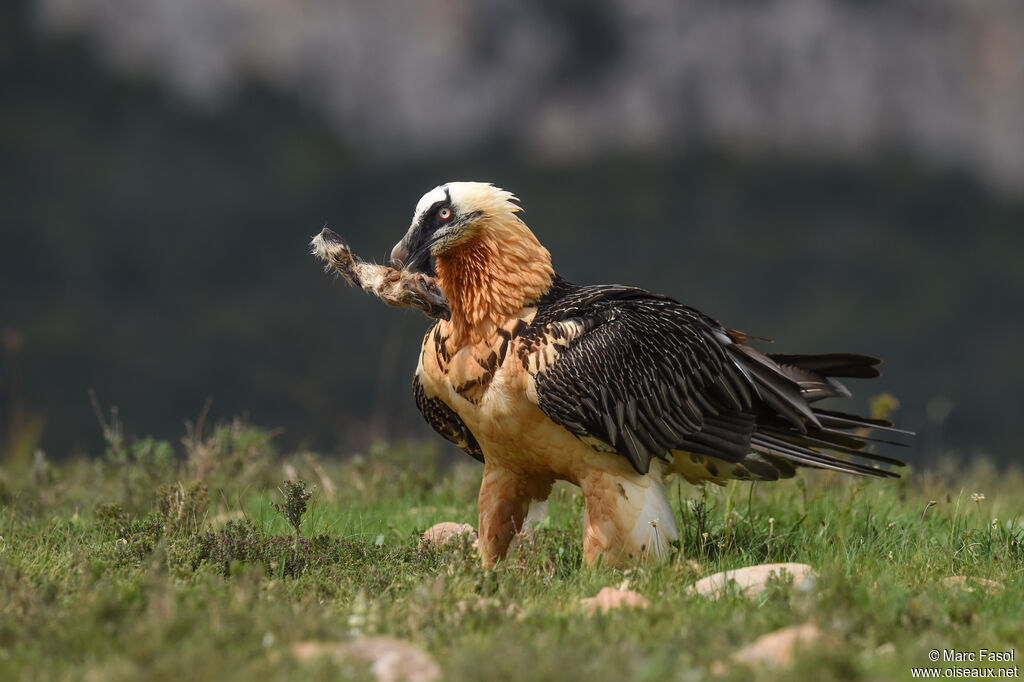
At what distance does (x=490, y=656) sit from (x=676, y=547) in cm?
219

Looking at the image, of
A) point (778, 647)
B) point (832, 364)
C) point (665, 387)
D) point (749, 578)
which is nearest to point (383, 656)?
point (778, 647)

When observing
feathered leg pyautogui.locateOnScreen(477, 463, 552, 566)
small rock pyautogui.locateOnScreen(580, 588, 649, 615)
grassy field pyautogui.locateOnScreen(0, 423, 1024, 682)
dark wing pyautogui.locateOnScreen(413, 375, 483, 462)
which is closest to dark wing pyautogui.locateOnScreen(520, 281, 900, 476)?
grassy field pyautogui.locateOnScreen(0, 423, 1024, 682)

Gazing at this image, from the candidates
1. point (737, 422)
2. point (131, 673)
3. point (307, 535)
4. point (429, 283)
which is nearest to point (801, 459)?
point (737, 422)

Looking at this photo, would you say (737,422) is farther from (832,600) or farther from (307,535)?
(307,535)

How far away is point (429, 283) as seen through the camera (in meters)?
5.48

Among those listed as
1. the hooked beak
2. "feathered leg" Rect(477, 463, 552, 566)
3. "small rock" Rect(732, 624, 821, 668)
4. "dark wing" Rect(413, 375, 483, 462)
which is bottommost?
"feathered leg" Rect(477, 463, 552, 566)

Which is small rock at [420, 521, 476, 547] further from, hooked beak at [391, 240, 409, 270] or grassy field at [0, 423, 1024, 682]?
hooked beak at [391, 240, 409, 270]

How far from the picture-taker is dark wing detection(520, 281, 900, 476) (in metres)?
4.99

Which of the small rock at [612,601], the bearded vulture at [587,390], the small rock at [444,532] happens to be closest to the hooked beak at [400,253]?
the bearded vulture at [587,390]

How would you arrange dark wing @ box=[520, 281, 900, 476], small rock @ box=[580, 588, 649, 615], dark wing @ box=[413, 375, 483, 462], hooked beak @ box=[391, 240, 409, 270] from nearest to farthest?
small rock @ box=[580, 588, 649, 615]
dark wing @ box=[520, 281, 900, 476]
hooked beak @ box=[391, 240, 409, 270]
dark wing @ box=[413, 375, 483, 462]

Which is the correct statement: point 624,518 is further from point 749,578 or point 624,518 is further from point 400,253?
point 400,253

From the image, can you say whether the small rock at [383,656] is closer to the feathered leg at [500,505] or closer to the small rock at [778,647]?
the small rock at [778,647]

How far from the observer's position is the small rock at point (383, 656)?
3295 mm

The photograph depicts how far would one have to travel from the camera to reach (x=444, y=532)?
5.80m
